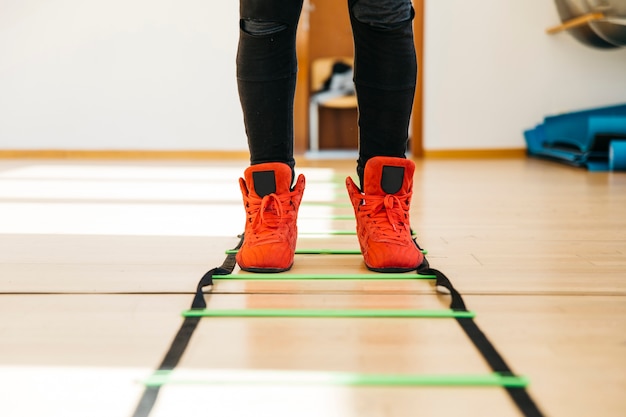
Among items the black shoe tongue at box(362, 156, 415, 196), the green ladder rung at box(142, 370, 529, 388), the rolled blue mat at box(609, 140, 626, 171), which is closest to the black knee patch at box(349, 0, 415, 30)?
the black shoe tongue at box(362, 156, 415, 196)

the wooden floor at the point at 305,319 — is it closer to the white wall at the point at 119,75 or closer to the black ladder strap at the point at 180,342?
the black ladder strap at the point at 180,342

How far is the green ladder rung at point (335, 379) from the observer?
648 mm

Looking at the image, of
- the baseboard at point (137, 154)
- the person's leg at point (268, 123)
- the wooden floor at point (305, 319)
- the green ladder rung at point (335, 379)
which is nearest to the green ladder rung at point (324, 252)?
the wooden floor at point (305, 319)

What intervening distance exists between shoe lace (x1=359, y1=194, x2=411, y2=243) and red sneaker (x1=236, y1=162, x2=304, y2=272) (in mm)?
138

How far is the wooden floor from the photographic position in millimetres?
625

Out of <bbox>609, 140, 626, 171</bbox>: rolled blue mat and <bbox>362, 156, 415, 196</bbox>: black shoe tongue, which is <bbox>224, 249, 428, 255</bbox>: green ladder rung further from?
<bbox>609, 140, 626, 171</bbox>: rolled blue mat

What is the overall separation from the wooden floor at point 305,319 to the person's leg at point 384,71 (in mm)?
240

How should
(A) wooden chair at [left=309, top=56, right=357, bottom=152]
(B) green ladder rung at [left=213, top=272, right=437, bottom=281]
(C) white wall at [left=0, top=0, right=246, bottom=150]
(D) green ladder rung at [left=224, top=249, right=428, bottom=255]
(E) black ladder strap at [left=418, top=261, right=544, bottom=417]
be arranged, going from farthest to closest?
(A) wooden chair at [left=309, top=56, right=357, bottom=152]
(C) white wall at [left=0, top=0, right=246, bottom=150]
(D) green ladder rung at [left=224, top=249, right=428, bottom=255]
(B) green ladder rung at [left=213, top=272, right=437, bottom=281]
(E) black ladder strap at [left=418, top=261, right=544, bottom=417]

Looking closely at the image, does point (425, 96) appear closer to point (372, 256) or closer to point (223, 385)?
point (372, 256)

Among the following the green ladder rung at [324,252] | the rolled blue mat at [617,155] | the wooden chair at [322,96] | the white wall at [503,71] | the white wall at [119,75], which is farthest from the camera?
the wooden chair at [322,96]

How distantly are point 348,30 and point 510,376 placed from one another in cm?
471

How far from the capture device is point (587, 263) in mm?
1157

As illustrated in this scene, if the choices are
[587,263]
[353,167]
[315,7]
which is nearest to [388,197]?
[587,263]

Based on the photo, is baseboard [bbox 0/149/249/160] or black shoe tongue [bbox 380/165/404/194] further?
baseboard [bbox 0/149/249/160]
